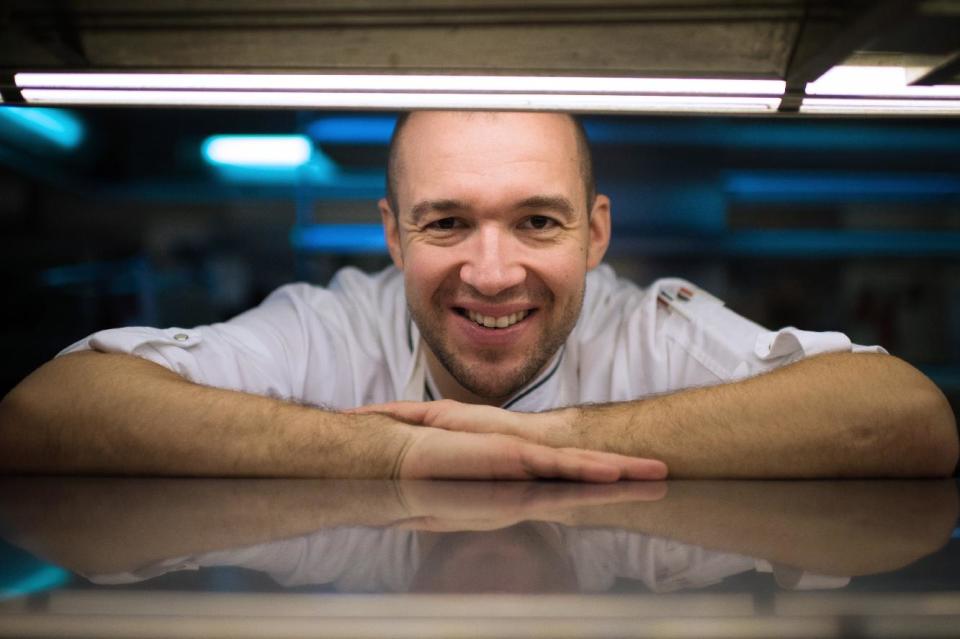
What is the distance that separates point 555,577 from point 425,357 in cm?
118

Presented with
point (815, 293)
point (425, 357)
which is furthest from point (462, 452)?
point (815, 293)

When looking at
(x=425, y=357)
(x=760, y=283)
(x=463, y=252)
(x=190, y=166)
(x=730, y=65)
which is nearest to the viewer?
(x=730, y=65)

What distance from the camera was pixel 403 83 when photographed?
2.83 feet

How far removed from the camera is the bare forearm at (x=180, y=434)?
3.34 feet

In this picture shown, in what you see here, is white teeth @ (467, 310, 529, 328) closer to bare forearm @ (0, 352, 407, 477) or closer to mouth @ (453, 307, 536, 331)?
mouth @ (453, 307, 536, 331)

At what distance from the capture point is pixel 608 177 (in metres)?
3.04

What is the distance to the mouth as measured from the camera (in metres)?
1.56

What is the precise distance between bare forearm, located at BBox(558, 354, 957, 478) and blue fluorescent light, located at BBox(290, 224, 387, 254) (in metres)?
1.99

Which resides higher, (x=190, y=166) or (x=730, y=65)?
(x=190, y=166)

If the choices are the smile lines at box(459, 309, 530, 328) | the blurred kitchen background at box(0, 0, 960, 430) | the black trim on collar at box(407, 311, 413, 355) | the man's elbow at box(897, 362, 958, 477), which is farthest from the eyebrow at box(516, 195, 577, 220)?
the blurred kitchen background at box(0, 0, 960, 430)

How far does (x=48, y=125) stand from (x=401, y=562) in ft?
Result: 10.3

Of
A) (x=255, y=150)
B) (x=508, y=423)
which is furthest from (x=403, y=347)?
(x=255, y=150)

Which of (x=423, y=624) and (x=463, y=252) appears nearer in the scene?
(x=423, y=624)

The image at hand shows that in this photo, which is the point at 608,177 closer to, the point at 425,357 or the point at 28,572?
the point at 425,357
